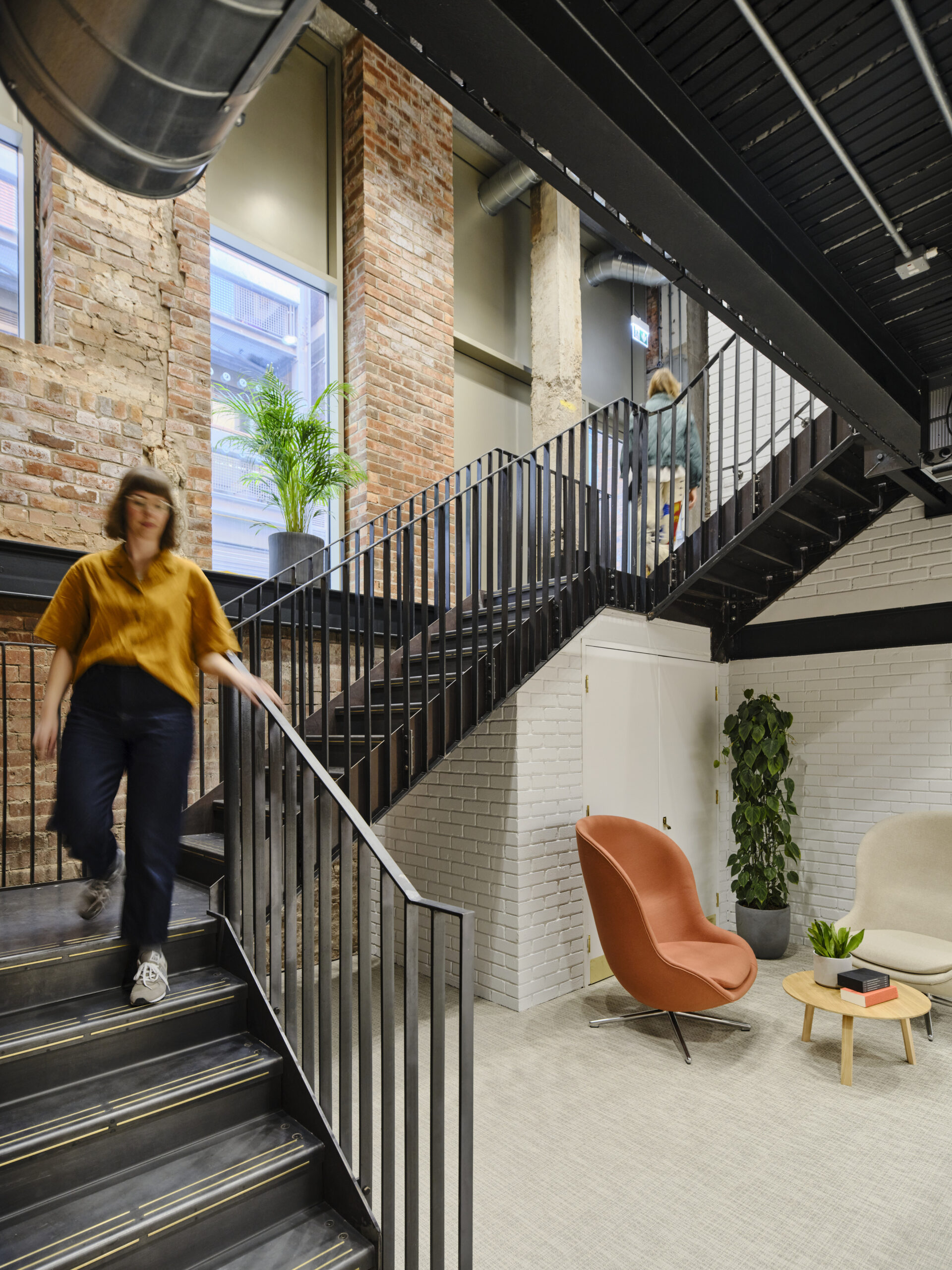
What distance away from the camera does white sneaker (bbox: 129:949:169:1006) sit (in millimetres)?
2127

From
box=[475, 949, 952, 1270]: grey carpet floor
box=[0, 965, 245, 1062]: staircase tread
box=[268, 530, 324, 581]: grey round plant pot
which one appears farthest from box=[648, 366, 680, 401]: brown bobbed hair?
box=[0, 965, 245, 1062]: staircase tread

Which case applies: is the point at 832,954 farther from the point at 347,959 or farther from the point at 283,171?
the point at 283,171

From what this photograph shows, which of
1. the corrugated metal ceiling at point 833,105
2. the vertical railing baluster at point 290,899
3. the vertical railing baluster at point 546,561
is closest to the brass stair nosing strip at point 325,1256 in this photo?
the vertical railing baluster at point 290,899

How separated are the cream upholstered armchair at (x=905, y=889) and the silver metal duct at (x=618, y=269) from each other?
219 inches

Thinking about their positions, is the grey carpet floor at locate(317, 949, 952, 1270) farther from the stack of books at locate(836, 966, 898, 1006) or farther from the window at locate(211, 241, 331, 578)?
the window at locate(211, 241, 331, 578)

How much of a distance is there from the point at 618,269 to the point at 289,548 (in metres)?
5.05

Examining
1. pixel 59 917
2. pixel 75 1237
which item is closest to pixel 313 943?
pixel 75 1237

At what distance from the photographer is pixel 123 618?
2182 mm

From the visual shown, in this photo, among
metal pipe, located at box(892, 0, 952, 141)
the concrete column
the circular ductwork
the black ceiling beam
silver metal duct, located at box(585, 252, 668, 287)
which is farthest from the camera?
silver metal duct, located at box(585, 252, 668, 287)

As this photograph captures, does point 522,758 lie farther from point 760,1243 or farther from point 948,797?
point 948,797

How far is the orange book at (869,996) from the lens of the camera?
3.18 metres

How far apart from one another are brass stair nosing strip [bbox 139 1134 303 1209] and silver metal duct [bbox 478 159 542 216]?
6743 millimetres

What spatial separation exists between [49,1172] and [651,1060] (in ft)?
8.27

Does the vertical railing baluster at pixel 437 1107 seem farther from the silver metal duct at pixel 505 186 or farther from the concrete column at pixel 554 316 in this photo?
the silver metal duct at pixel 505 186
